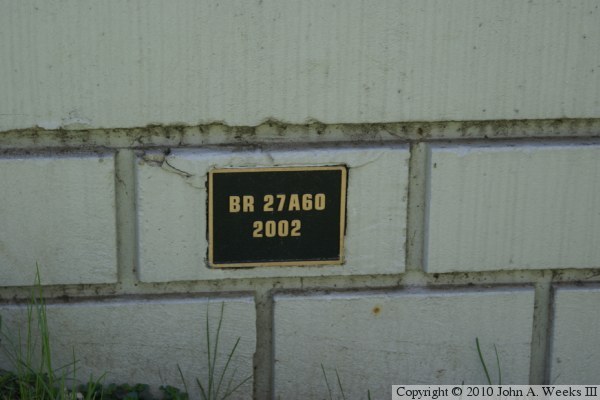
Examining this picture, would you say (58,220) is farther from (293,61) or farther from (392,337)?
(392,337)

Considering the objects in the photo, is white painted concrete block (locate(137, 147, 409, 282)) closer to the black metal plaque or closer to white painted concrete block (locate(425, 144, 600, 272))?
the black metal plaque

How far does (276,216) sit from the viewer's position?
2.96m

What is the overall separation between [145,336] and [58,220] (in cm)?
→ 47

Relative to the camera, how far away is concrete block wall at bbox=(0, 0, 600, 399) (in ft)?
9.24

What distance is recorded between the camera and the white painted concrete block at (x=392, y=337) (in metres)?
3.03

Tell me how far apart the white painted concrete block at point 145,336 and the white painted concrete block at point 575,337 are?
1.03 metres

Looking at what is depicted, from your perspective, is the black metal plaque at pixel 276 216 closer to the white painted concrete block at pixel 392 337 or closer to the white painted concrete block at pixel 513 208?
the white painted concrete block at pixel 392 337

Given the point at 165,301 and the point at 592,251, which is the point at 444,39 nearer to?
the point at 592,251

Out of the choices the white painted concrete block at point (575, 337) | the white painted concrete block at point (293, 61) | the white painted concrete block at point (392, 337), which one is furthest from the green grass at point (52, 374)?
the white painted concrete block at point (575, 337)

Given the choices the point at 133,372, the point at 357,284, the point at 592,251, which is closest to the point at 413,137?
the point at 357,284

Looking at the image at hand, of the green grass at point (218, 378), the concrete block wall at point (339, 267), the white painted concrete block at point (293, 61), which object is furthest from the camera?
the green grass at point (218, 378)

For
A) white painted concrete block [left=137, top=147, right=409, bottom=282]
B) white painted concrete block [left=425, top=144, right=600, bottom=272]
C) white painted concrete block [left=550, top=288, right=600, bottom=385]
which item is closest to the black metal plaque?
white painted concrete block [left=137, top=147, right=409, bottom=282]

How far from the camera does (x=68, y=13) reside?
9.04 feet

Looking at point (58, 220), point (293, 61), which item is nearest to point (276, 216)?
point (293, 61)
